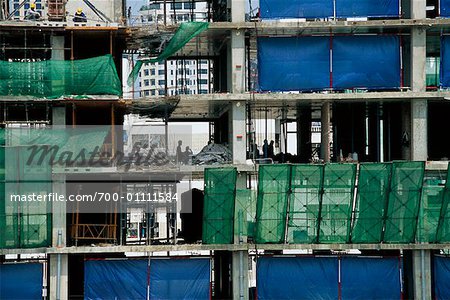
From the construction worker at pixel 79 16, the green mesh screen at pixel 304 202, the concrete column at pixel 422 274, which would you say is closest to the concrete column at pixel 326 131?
the green mesh screen at pixel 304 202

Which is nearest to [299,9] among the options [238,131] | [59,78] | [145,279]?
[238,131]

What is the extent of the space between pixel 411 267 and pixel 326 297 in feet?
16.4

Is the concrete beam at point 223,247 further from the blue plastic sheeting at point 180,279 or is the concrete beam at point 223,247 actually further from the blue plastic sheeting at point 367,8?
the blue plastic sheeting at point 367,8

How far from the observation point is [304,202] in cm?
3906

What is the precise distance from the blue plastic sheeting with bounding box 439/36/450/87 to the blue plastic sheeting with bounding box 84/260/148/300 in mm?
17696

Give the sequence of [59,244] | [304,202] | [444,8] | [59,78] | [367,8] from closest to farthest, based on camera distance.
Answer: [59,78]
[59,244]
[304,202]
[367,8]
[444,8]

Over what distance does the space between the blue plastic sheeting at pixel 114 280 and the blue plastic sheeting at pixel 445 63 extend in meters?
17.7

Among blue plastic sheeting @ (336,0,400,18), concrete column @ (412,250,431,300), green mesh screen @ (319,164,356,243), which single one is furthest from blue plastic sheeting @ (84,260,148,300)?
blue plastic sheeting @ (336,0,400,18)

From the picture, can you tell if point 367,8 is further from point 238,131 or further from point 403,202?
point 403,202

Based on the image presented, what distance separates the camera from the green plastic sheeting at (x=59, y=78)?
126 feet

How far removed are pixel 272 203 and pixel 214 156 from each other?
4.04m

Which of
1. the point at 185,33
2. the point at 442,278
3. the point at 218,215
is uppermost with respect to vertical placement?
the point at 185,33

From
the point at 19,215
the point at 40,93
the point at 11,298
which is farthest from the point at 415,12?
the point at 11,298

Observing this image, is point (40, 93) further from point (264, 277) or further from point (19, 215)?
point (264, 277)
